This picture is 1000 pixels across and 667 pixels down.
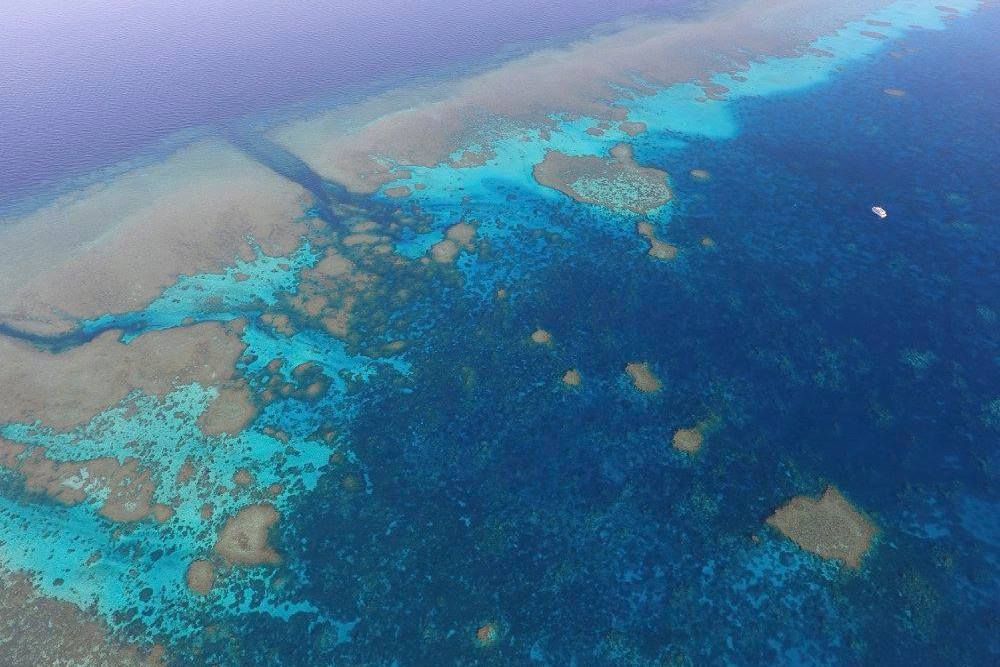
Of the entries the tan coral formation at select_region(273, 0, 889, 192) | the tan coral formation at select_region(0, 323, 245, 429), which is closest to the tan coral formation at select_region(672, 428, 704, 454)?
the tan coral formation at select_region(0, 323, 245, 429)

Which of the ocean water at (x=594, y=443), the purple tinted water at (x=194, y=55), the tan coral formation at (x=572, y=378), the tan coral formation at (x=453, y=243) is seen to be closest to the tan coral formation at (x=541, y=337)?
the ocean water at (x=594, y=443)

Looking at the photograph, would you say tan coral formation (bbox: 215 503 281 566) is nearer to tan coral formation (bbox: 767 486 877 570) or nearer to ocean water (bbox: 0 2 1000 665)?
ocean water (bbox: 0 2 1000 665)

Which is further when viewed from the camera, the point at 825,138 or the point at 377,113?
the point at 377,113

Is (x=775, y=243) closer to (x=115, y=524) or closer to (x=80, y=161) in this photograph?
(x=115, y=524)

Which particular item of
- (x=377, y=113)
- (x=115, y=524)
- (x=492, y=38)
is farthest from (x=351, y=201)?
(x=492, y=38)

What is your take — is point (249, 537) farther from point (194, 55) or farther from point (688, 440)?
point (194, 55)

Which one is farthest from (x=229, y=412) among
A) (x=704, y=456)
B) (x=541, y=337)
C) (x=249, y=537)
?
(x=704, y=456)
